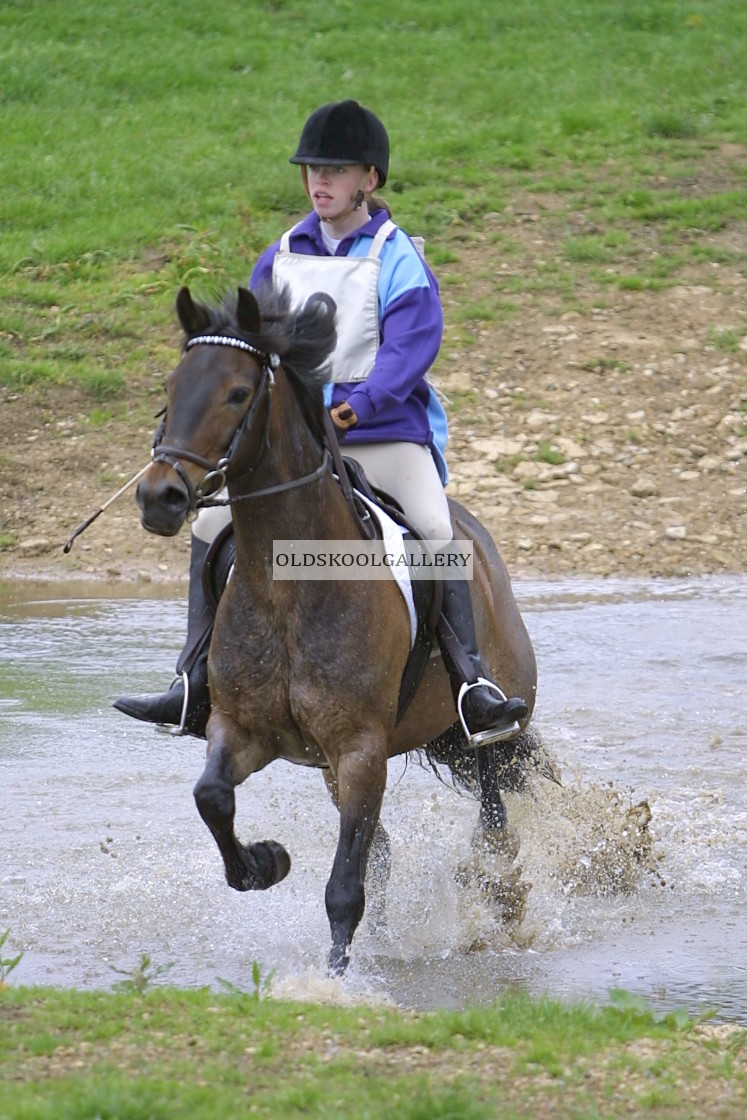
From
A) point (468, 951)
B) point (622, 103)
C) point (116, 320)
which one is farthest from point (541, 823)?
point (622, 103)

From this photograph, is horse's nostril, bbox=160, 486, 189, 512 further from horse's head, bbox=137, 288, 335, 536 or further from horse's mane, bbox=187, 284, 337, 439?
horse's mane, bbox=187, 284, 337, 439

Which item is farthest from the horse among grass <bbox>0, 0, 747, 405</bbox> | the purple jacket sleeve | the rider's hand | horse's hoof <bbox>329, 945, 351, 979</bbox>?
grass <bbox>0, 0, 747, 405</bbox>

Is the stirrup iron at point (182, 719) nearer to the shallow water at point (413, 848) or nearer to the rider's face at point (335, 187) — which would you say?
the shallow water at point (413, 848)

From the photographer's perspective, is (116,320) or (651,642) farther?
(116,320)

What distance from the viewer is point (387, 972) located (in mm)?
5980

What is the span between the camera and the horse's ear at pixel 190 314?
5055 millimetres

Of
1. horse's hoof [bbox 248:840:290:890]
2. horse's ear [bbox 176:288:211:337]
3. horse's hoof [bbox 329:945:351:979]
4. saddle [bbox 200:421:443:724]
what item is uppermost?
horse's ear [bbox 176:288:211:337]

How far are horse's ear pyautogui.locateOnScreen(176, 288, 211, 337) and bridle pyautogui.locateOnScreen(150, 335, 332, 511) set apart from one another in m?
0.05

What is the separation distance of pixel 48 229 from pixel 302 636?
1279 centimetres

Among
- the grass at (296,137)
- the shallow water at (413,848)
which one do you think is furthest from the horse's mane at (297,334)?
the grass at (296,137)

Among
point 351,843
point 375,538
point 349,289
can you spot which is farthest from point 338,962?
point 349,289

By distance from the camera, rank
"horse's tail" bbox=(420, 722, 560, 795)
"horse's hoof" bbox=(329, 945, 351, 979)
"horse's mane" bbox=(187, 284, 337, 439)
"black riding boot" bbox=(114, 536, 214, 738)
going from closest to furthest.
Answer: "horse's mane" bbox=(187, 284, 337, 439) < "horse's hoof" bbox=(329, 945, 351, 979) < "black riding boot" bbox=(114, 536, 214, 738) < "horse's tail" bbox=(420, 722, 560, 795)

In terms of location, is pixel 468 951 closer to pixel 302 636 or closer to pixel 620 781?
pixel 302 636

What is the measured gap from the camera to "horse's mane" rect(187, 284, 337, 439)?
204 inches
